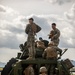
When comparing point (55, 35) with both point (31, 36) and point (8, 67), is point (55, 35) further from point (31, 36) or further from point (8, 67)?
point (8, 67)

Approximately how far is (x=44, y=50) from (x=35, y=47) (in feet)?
2.24

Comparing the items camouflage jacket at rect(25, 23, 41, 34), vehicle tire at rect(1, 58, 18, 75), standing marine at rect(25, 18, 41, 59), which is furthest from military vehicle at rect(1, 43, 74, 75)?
camouflage jacket at rect(25, 23, 41, 34)

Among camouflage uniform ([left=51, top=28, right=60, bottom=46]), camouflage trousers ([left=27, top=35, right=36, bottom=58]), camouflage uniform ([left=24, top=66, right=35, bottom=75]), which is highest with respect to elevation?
camouflage uniform ([left=51, top=28, right=60, bottom=46])

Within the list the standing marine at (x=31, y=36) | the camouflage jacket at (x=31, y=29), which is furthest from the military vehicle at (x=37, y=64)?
the camouflage jacket at (x=31, y=29)

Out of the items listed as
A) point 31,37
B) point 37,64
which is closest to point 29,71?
point 37,64

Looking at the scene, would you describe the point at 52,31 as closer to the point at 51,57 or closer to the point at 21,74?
the point at 51,57

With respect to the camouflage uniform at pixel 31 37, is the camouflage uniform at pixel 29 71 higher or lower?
lower

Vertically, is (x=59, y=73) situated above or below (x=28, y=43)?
below

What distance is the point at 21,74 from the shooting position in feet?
51.2

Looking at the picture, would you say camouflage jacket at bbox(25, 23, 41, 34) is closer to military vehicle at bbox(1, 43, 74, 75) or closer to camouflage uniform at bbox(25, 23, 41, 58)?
camouflage uniform at bbox(25, 23, 41, 58)

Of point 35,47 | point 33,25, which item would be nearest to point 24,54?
point 35,47

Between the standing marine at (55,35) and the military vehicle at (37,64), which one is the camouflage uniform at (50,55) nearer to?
the military vehicle at (37,64)

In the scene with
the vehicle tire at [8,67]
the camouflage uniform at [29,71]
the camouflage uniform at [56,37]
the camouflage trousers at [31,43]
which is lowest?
the camouflage uniform at [29,71]

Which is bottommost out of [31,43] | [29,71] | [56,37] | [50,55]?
[29,71]
